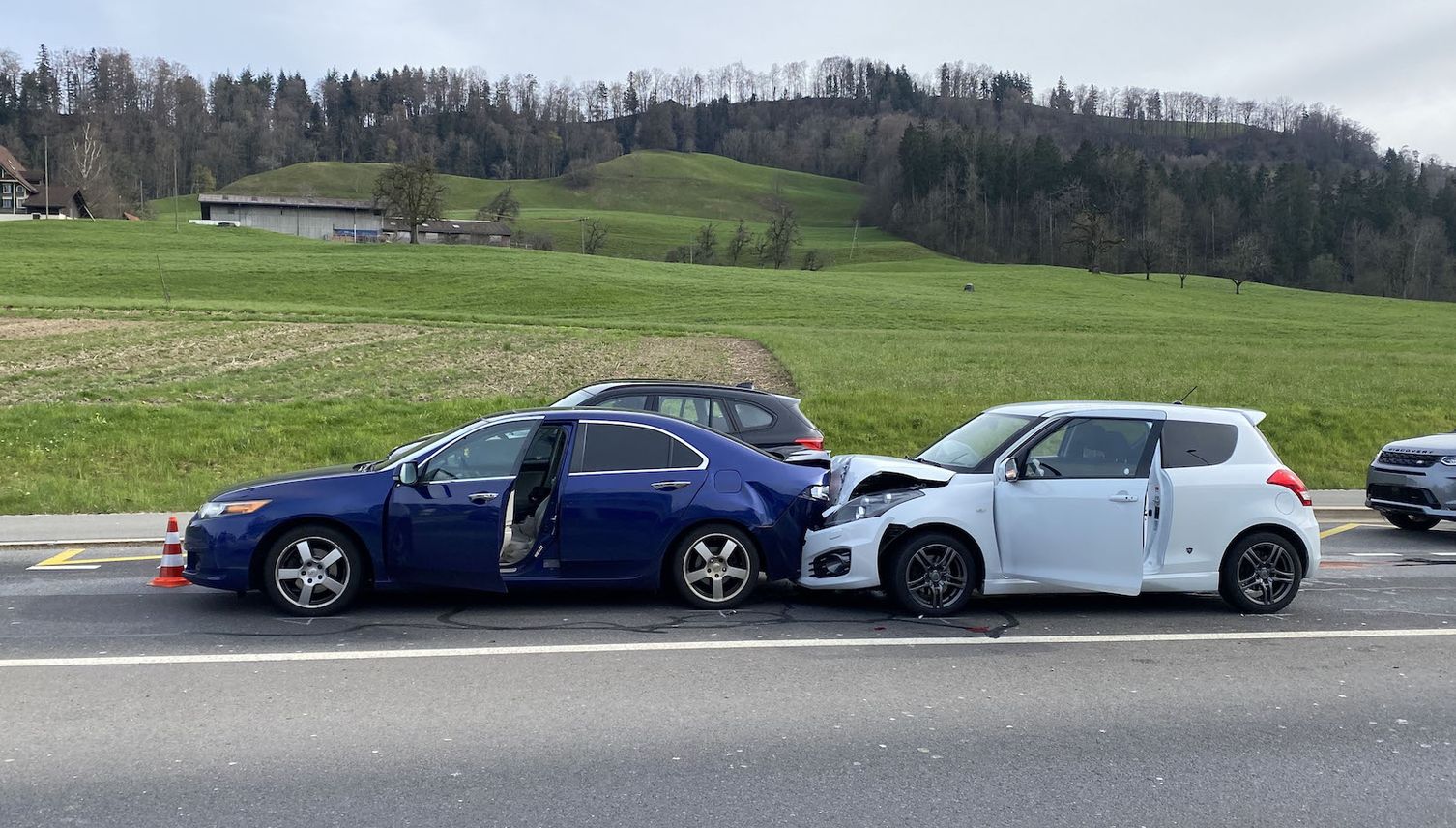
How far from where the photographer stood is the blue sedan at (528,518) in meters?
8.02

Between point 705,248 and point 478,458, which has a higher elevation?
point 705,248

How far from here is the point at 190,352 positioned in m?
27.0

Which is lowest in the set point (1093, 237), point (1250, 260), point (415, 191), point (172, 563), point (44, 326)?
point (172, 563)

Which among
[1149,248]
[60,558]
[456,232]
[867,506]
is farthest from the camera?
[456,232]

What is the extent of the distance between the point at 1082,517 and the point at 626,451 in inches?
133

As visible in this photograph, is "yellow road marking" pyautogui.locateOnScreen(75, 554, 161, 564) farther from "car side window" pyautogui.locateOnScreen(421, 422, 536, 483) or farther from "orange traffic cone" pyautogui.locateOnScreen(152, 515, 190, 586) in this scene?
"car side window" pyautogui.locateOnScreen(421, 422, 536, 483)

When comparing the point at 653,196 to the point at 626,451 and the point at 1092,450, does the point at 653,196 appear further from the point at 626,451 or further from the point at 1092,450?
the point at 1092,450

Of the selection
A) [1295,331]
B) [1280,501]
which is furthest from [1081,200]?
[1280,501]

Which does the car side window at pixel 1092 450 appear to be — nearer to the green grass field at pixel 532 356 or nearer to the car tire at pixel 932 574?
the car tire at pixel 932 574

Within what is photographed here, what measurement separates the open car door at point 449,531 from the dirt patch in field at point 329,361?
13.3 meters

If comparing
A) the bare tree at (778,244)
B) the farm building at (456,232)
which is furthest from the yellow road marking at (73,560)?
the farm building at (456,232)

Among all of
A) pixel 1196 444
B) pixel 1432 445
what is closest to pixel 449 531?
pixel 1196 444

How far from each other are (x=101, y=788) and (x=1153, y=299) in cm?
7041

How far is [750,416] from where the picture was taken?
12.5 metres
